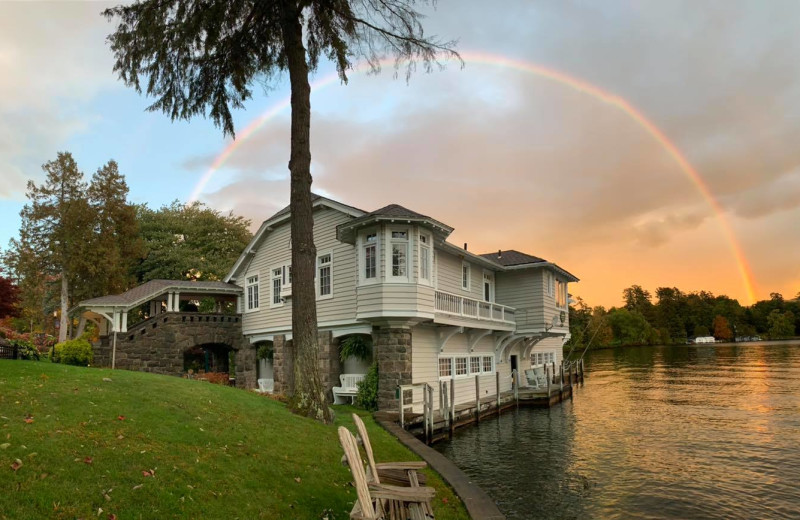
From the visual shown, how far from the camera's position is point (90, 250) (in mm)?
37375

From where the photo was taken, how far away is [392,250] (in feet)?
65.2

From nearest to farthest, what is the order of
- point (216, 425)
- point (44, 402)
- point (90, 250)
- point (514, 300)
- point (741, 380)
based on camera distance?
point (44, 402) < point (216, 425) < point (514, 300) < point (90, 250) < point (741, 380)

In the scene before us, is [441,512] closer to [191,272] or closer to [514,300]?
[514,300]

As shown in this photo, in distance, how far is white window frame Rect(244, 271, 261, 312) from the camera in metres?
28.8

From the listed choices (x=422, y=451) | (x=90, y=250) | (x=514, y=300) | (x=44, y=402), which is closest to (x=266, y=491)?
(x=44, y=402)

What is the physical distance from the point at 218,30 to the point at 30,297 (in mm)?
33101

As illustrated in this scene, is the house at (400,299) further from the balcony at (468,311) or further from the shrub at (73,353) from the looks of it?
the shrub at (73,353)

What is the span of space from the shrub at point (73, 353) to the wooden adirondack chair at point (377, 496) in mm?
24688

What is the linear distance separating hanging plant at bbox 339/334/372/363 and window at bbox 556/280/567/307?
655 inches

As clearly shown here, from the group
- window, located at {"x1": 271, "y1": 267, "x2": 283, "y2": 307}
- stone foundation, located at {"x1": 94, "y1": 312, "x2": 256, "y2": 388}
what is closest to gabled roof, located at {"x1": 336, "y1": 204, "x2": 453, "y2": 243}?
window, located at {"x1": 271, "y1": 267, "x2": 283, "y2": 307}

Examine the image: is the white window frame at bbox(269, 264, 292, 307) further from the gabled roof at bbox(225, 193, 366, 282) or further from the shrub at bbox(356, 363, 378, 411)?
the shrub at bbox(356, 363, 378, 411)

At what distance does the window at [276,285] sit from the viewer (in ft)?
87.5

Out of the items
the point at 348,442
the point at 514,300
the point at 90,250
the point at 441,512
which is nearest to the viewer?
the point at 348,442

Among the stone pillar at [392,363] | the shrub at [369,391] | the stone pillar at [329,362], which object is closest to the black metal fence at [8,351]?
the stone pillar at [329,362]
